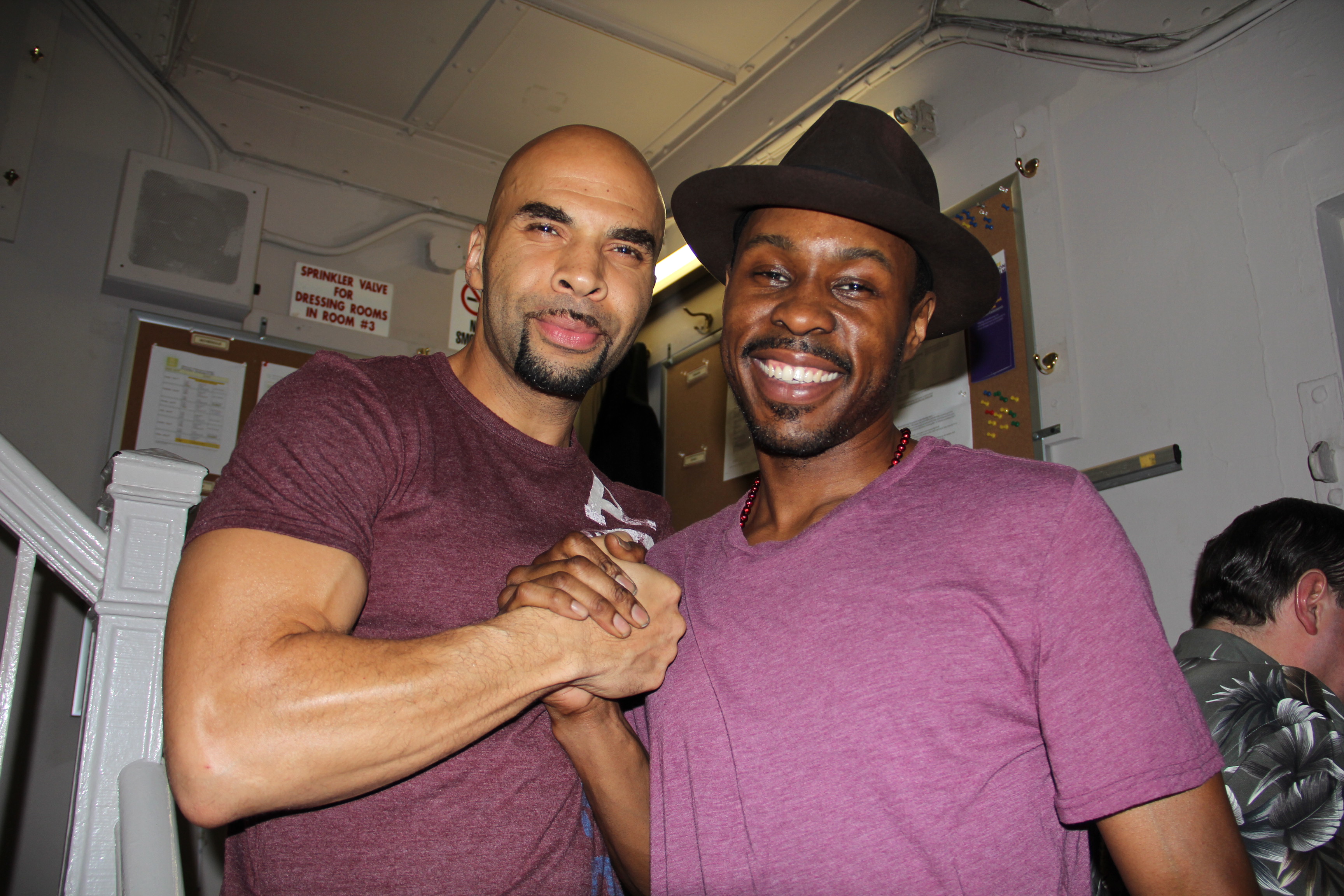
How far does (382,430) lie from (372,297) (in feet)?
10.5

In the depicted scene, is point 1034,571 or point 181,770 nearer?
point 181,770

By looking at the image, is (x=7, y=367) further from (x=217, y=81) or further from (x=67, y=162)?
(x=217, y=81)

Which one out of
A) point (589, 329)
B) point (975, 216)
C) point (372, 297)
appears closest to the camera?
point (589, 329)

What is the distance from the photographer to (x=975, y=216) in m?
2.93

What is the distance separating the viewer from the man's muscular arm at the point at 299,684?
1.03 metres

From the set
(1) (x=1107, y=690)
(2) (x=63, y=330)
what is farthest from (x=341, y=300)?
(1) (x=1107, y=690)

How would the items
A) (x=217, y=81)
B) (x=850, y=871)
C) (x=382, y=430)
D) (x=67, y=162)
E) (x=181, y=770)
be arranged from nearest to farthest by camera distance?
(x=181, y=770), (x=850, y=871), (x=382, y=430), (x=67, y=162), (x=217, y=81)

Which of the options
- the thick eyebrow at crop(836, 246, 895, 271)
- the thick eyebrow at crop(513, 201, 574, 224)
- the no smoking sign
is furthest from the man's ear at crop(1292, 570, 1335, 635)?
the no smoking sign

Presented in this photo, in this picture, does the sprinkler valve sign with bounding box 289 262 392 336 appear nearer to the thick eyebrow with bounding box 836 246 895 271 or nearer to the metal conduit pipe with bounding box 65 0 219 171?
the metal conduit pipe with bounding box 65 0 219 171

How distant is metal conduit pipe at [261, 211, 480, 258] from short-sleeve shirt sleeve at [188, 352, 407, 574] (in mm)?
2741

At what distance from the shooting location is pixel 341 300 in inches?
165

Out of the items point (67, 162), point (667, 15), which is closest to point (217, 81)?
point (67, 162)

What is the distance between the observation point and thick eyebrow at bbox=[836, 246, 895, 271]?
156cm

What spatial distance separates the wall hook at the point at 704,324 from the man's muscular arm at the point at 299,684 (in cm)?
309
